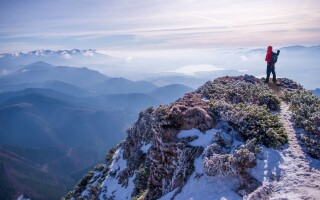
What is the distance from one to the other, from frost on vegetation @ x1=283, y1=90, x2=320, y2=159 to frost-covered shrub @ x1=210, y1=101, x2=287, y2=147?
1667 mm

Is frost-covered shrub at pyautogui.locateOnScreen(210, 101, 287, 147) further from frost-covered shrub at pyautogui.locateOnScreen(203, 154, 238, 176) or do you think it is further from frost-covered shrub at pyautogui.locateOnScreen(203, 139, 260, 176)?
frost-covered shrub at pyautogui.locateOnScreen(203, 154, 238, 176)

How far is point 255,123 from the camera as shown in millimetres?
21781

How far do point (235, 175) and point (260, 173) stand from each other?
5.05ft

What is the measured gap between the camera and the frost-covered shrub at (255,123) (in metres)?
20.2

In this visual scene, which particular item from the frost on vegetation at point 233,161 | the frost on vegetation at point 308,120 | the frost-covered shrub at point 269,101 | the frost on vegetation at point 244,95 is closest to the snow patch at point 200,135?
the frost on vegetation at point 233,161

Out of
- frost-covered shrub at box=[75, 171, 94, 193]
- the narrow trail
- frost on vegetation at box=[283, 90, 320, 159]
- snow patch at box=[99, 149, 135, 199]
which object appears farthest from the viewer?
frost-covered shrub at box=[75, 171, 94, 193]

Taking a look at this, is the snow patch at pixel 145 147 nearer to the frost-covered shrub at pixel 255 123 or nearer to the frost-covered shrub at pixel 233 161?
the frost-covered shrub at pixel 255 123

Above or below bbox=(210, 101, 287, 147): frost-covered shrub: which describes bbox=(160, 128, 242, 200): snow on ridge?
Answer: below

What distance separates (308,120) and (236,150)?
7589 mm

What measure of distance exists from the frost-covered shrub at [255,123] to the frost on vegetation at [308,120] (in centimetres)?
167

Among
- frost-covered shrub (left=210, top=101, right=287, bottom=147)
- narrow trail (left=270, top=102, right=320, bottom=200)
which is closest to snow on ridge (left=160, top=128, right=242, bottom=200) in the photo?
frost-covered shrub (left=210, top=101, right=287, bottom=147)

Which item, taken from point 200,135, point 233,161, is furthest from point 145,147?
point 233,161

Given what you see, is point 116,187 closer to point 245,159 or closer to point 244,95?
point 244,95

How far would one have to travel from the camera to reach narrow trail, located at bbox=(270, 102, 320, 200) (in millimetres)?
14828
